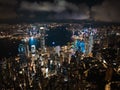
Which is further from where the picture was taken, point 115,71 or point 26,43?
point 26,43

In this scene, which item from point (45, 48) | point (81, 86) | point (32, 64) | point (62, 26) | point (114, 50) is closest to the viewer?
point (81, 86)

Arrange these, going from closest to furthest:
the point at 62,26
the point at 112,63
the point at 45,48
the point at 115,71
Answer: the point at 115,71 → the point at 112,63 → the point at 62,26 → the point at 45,48

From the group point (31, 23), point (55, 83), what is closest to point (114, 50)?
point (55, 83)

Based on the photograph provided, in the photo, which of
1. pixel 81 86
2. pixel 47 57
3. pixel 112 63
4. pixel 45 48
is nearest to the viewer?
pixel 81 86

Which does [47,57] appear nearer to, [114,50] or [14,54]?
[14,54]

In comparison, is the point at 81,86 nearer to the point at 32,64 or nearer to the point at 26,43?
the point at 32,64

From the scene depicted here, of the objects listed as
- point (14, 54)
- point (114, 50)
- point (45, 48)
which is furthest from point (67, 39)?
point (114, 50)

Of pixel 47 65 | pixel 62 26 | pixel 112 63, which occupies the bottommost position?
pixel 47 65

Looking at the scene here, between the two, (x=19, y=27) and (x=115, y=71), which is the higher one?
(x=19, y=27)

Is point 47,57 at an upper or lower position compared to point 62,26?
lower
